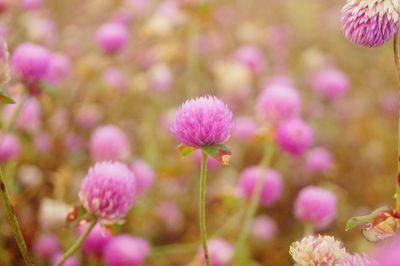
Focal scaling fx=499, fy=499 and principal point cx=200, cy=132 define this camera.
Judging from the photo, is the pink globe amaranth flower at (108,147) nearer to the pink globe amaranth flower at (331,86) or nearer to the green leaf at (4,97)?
the green leaf at (4,97)

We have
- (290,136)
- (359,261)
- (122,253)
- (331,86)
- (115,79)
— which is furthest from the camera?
(115,79)

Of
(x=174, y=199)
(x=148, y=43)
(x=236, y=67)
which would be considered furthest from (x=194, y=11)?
(x=174, y=199)

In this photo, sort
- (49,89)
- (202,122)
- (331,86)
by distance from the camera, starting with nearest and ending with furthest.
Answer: (202,122) < (49,89) < (331,86)

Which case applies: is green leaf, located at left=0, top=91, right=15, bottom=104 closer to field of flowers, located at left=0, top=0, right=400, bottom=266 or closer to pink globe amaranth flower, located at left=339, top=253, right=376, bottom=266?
field of flowers, located at left=0, top=0, right=400, bottom=266

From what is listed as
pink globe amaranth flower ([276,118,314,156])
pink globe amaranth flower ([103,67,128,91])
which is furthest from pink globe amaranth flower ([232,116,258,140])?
pink globe amaranth flower ([276,118,314,156])

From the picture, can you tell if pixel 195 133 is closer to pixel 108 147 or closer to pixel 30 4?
pixel 108 147

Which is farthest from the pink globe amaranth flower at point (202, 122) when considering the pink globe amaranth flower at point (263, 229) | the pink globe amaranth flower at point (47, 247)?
the pink globe amaranth flower at point (263, 229)

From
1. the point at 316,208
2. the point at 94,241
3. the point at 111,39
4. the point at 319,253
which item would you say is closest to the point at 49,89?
the point at 94,241

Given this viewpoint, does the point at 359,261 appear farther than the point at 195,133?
No
